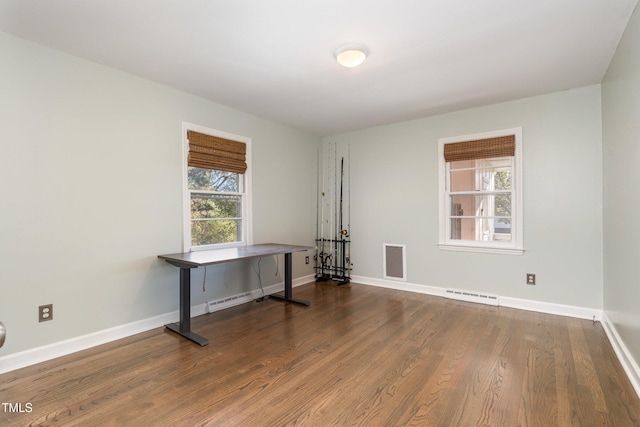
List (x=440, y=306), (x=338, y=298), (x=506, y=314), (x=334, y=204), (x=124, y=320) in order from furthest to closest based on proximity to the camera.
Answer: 1. (x=334, y=204)
2. (x=338, y=298)
3. (x=440, y=306)
4. (x=506, y=314)
5. (x=124, y=320)

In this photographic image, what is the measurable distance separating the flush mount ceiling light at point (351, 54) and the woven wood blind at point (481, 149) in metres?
2.00

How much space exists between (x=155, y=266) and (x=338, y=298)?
85.4 inches

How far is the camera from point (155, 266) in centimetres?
305

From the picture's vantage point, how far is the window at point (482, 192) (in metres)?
3.59

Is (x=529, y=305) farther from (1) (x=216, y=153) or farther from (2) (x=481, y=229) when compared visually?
(1) (x=216, y=153)

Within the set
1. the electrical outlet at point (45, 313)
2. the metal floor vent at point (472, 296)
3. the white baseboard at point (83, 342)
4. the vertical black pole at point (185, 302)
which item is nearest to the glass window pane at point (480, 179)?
the metal floor vent at point (472, 296)

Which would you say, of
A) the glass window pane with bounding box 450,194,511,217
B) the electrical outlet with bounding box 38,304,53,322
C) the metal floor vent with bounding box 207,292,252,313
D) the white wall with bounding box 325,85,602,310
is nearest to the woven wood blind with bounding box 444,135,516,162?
the white wall with bounding box 325,85,602,310

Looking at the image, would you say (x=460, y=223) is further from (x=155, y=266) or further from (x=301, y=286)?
(x=155, y=266)

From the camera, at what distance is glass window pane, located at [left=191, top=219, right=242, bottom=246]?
346cm

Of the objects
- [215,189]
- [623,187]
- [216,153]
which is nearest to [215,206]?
[215,189]

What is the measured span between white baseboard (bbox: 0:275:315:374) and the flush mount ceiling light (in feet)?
9.40

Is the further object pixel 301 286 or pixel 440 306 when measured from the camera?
pixel 301 286

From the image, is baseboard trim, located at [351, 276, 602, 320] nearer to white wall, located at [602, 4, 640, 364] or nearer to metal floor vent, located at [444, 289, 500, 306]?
metal floor vent, located at [444, 289, 500, 306]

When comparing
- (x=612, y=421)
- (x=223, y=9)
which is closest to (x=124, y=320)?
(x=223, y=9)
